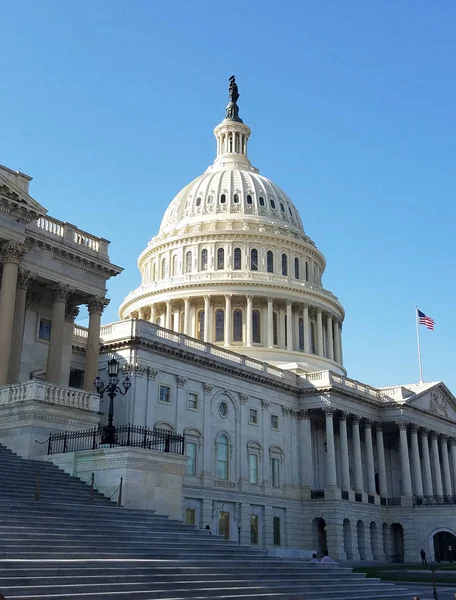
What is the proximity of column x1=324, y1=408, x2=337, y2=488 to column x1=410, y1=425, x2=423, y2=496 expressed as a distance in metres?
12.5

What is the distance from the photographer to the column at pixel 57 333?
42.2m

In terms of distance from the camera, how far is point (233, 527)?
60469 mm

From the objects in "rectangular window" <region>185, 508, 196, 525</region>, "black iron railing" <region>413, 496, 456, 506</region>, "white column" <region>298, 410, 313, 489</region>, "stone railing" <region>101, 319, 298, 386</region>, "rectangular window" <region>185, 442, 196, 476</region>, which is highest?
"stone railing" <region>101, 319, 298, 386</region>

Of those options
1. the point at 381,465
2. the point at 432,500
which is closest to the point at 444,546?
the point at 432,500

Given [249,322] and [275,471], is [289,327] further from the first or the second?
[275,471]

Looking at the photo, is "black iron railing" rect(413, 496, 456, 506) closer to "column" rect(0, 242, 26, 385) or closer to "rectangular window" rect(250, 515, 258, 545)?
"rectangular window" rect(250, 515, 258, 545)

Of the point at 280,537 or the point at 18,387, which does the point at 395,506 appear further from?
the point at 18,387

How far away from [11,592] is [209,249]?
256 feet

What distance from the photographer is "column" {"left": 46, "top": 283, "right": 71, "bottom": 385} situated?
138 feet

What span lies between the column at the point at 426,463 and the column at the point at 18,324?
5326 centimetres

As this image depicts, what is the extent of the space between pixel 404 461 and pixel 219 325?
2516 cm

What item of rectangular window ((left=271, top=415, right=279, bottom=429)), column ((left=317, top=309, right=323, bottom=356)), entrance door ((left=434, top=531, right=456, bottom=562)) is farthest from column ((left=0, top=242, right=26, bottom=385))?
column ((left=317, top=309, right=323, bottom=356))

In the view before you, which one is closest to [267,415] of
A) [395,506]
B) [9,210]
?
[395,506]

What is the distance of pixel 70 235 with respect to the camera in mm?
45312
